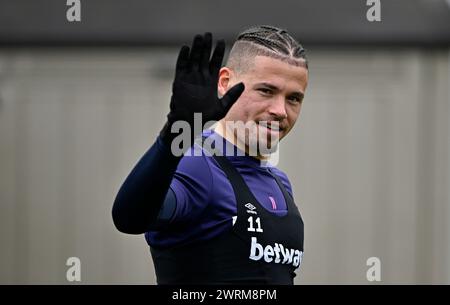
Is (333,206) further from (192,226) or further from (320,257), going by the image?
(192,226)

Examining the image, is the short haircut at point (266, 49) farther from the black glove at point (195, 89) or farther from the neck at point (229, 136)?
the black glove at point (195, 89)

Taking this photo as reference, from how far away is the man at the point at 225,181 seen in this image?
2.10 metres

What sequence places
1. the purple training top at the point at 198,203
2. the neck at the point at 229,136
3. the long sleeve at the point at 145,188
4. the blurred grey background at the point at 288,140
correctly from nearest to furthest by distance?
1. the long sleeve at the point at 145,188
2. the purple training top at the point at 198,203
3. the neck at the point at 229,136
4. the blurred grey background at the point at 288,140

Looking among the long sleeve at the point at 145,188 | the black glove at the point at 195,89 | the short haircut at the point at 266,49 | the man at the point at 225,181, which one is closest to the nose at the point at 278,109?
the man at the point at 225,181

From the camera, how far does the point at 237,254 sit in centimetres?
243

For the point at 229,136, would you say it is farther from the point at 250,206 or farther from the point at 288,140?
the point at 288,140

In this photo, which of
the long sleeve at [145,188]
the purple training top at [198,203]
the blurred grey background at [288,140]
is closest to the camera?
the long sleeve at [145,188]

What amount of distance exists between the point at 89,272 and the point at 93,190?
26.0 inches

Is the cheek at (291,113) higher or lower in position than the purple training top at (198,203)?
higher

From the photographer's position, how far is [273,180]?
2803mm

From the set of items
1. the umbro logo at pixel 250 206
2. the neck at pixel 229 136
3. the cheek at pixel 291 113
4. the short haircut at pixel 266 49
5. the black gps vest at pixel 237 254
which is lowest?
the black gps vest at pixel 237 254

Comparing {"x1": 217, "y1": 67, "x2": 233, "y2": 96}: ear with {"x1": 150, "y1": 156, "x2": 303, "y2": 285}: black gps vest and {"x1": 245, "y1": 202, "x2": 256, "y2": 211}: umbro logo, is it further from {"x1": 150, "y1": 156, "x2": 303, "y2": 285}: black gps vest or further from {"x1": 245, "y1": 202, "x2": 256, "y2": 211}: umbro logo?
{"x1": 245, "y1": 202, "x2": 256, "y2": 211}: umbro logo

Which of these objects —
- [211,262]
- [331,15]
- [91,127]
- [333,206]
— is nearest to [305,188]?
[333,206]

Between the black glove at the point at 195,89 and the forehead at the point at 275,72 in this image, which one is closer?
the black glove at the point at 195,89
